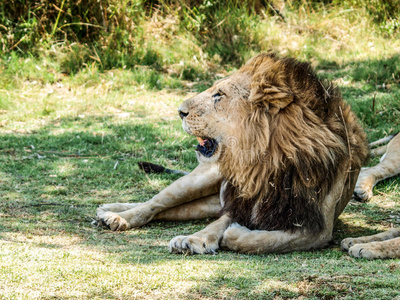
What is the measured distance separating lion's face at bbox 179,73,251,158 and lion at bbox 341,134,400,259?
0.95 m

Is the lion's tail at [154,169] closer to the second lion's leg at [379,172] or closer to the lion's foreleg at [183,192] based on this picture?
the lion's foreleg at [183,192]

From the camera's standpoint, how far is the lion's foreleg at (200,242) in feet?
10.7

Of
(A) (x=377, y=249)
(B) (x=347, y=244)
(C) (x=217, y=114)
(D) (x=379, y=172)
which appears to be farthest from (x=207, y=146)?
(D) (x=379, y=172)

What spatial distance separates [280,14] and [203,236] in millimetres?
7704

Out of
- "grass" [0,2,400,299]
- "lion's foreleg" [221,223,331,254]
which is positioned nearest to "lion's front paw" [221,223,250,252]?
"lion's foreleg" [221,223,331,254]

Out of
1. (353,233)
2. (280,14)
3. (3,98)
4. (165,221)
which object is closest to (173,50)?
(280,14)

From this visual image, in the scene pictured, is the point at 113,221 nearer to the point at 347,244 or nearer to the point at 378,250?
the point at 347,244

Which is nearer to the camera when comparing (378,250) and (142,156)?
(378,250)

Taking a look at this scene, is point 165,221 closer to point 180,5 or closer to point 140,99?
point 140,99

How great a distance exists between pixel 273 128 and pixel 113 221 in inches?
52.2

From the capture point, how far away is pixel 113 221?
3832 millimetres

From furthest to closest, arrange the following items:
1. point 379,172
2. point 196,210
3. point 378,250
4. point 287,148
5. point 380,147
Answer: point 380,147, point 379,172, point 196,210, point 287,148, point 378,250

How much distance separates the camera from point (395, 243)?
3.07 m

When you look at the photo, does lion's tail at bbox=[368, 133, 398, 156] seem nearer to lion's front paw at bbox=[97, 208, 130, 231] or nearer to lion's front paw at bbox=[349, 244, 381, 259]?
lion's front paw at bbox=[349, 244, 381, 259]
